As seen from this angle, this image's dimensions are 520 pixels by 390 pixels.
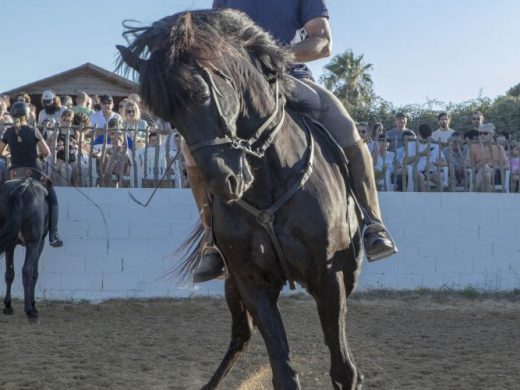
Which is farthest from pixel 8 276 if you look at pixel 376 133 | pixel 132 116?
pixel 376 133

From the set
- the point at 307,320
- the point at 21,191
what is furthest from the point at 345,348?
the point at 21,191

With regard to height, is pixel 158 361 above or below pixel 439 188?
below

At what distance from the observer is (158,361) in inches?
285

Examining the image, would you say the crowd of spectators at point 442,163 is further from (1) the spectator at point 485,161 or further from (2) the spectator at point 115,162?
(2) the spectator at point 115,162

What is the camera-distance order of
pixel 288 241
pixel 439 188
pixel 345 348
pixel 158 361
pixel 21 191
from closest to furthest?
pixel 288 241
pixel 345 348
pixel 158 361
pixel 21 191
pixel 439 188

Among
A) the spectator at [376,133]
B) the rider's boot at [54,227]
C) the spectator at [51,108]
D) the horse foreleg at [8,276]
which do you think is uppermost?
the spectator at [51,108]

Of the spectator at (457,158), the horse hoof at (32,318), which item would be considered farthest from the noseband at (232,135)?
the spectator at (457,158)

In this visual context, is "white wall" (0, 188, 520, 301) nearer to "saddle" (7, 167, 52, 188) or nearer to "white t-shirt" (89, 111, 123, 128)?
"saddle" (7, 167, 52, 188)

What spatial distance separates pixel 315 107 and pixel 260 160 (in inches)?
32.9

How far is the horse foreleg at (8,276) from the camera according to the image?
32.5 feet

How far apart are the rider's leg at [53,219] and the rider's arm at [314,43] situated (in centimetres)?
590

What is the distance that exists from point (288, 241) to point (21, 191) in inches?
250

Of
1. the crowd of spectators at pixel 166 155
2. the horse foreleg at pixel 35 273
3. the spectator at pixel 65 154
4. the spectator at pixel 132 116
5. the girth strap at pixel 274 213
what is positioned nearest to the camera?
the girth strap at pixel 274 213

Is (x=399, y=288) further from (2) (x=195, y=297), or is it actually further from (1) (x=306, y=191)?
(1) (x=306, y=191)
